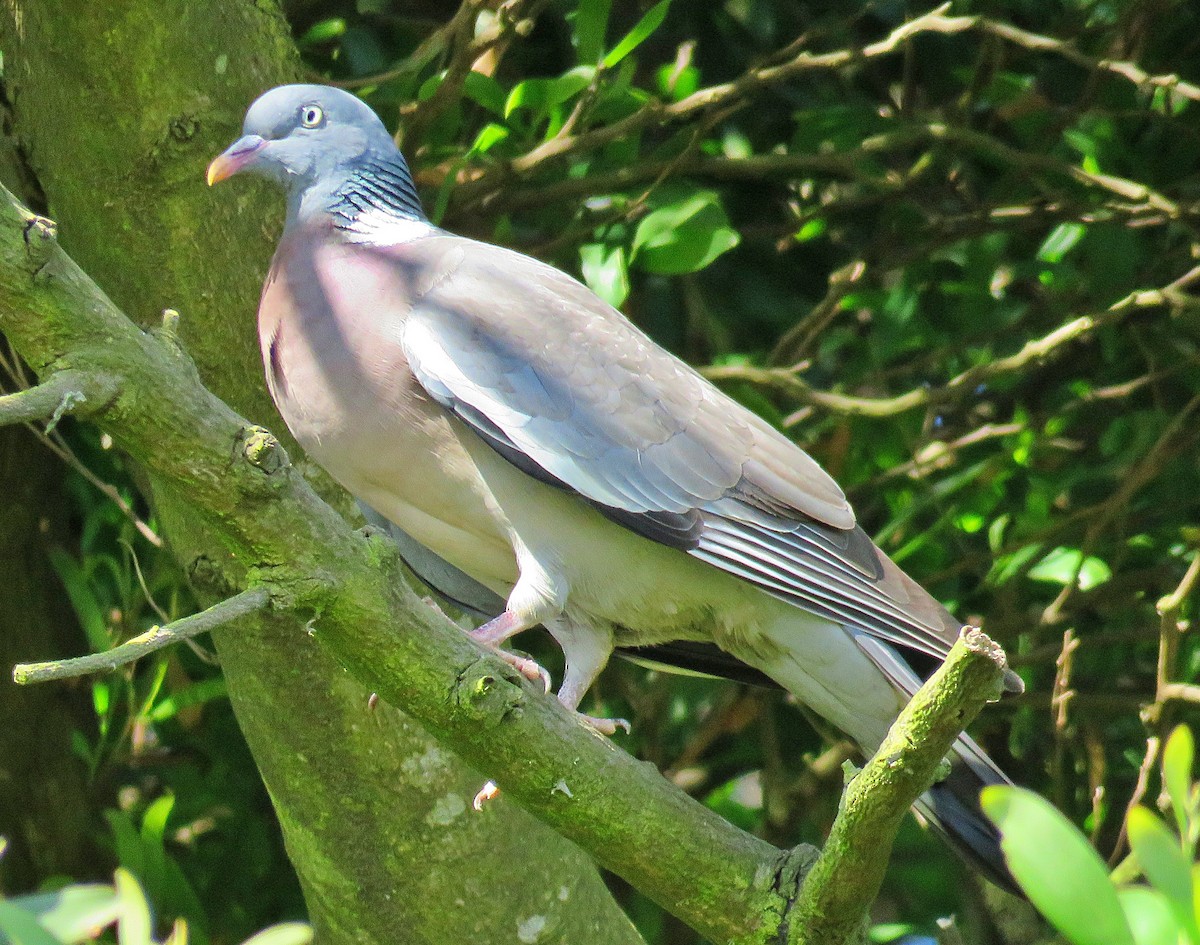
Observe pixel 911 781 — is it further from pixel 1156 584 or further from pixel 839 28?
pixel 839 28

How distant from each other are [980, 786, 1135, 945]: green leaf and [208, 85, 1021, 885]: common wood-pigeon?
137cm

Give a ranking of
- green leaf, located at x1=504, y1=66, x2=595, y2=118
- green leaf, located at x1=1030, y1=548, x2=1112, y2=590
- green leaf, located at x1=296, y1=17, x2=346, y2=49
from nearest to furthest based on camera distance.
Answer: green leaf, located at x1=504, y1=66, x2=595, y2=118 → green leaf, located at x1=1030, y1=548, x2=1112, y2=590 → green leaf, located at x1=296, y1=17, x2=346, y2=49

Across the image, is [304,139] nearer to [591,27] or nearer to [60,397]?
[591,27]

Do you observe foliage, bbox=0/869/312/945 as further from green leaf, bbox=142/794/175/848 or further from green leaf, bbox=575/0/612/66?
green leaf, bbox=575/0/612/66

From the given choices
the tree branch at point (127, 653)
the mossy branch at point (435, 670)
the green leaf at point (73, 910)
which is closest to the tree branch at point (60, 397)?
the mossy branch at point (435, 670)

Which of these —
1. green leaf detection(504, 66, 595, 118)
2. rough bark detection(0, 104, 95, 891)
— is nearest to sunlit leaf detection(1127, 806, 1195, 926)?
green leaf detection(504, 66, 595, 118)

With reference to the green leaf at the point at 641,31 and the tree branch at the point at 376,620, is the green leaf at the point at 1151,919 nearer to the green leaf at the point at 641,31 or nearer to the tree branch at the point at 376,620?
the tree branch at the point at 376,620

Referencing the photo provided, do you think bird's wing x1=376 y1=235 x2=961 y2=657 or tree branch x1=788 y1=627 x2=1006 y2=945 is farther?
bird's wing x1=376 y1=235 x2=961 y2=657

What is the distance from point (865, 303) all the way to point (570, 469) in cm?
96

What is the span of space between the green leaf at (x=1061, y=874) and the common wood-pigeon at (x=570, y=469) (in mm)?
1375

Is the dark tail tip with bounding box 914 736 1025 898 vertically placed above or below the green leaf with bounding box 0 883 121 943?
below

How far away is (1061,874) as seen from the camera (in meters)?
0.92

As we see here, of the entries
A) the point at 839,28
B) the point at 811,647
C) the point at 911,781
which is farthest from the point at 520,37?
the point at 911,781

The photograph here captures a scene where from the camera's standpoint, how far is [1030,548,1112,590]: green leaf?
286 centimetres
